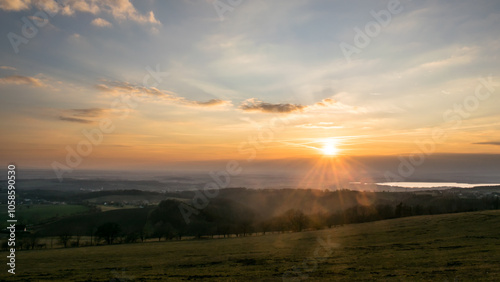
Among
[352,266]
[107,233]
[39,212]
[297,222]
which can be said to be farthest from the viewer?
[39,212]

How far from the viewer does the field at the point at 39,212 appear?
160 meters

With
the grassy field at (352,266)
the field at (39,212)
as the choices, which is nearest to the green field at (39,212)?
the field at (39,212)

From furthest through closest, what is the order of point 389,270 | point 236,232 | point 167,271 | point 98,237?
point 236,232, point 98,237, point 167,271, point 389,270

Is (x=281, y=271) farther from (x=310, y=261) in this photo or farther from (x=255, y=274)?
(x=310, y=261)

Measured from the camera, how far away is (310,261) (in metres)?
38.6

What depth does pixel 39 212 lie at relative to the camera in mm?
179125

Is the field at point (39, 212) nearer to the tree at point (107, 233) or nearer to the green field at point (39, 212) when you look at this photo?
the green field at point (39, 212)

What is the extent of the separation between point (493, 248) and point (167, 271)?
41.7 metres

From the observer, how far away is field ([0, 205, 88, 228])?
160 metres

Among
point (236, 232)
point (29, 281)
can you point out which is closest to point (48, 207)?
point (236, 232)

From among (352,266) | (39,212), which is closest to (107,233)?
(352,266)

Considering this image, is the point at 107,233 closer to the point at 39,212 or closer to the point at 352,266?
the point at 352,266

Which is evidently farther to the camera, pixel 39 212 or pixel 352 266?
pixel 39 212

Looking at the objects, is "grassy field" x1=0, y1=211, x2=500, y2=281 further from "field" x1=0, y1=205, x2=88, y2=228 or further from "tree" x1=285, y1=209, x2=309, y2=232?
"field" x1=0, y1=205, x2=88, y2=228
